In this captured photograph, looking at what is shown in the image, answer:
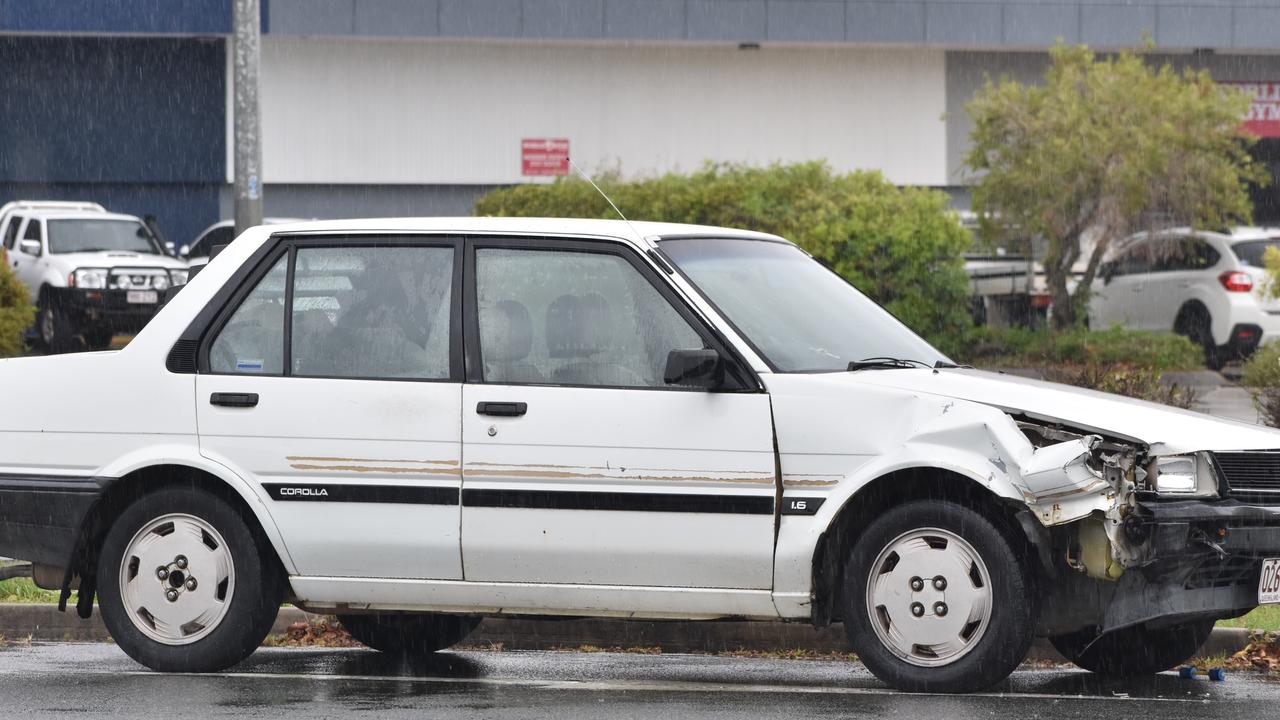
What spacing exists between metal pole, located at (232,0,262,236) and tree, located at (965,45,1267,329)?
9.58 meters

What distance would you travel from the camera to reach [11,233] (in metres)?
24.6

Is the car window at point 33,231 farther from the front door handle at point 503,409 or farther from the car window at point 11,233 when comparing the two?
the front door handle at point 503,409

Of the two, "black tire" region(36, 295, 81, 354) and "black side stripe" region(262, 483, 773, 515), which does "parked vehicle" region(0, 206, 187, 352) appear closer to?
"black tire" region(36, 295, 81, 354)

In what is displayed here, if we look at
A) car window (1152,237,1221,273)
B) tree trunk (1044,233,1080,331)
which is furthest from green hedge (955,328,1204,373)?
car window (1152,237,1221,273)

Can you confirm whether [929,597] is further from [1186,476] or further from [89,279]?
[89,279]

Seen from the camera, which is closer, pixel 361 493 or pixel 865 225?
pixel 361 493

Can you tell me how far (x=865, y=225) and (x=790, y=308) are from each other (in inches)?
490

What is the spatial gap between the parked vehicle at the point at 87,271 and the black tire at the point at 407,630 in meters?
14.9

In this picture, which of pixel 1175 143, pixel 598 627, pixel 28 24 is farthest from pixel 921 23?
pixel 598 627

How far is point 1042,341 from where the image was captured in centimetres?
2167

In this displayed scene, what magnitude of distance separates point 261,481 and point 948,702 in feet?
8.59

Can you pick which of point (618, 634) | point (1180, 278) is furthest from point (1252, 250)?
point (618, 634)

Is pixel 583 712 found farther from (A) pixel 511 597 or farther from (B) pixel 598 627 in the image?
(B) pixel 598 627

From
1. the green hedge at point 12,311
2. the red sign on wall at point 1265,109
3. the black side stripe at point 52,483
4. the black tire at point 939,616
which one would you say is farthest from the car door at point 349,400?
the red sign on wall at point 1265,109
